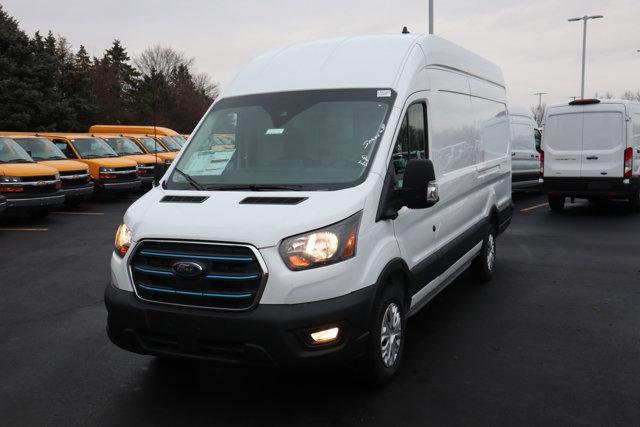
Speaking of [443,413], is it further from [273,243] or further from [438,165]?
[438,165]

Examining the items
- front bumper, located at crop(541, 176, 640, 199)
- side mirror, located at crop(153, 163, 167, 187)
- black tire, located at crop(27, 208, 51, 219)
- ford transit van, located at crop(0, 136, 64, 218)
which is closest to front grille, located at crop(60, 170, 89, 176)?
ford transit van, located at crop(0, 136, 64, 218)

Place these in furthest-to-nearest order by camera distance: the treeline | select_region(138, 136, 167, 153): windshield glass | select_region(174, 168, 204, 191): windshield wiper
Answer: the treeline → select_region(138, 136, 167, 153): windshield glass → select_region(174, 168, 204, 191): windshield wiper

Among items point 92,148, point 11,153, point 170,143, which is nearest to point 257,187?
point 11,153

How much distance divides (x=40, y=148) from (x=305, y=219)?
13.9 m

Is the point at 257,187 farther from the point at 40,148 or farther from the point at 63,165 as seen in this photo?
the point at 40,148

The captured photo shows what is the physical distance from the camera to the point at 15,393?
4.33 meters

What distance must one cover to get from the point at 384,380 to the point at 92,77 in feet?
203

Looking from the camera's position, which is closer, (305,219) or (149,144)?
(305,219)

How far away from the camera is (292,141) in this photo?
461cm

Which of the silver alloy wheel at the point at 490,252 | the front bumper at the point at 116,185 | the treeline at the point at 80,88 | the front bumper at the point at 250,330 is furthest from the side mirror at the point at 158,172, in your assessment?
the front bumper at the point at 116,185

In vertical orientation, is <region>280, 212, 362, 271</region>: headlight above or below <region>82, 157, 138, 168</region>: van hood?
above

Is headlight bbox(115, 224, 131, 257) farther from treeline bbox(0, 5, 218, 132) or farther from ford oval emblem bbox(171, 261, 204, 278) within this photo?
treeline bbox(0, 5, 218, 132)

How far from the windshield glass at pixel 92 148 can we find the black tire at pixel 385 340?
15.1m

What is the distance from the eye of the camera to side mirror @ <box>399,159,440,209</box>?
4152 mm
